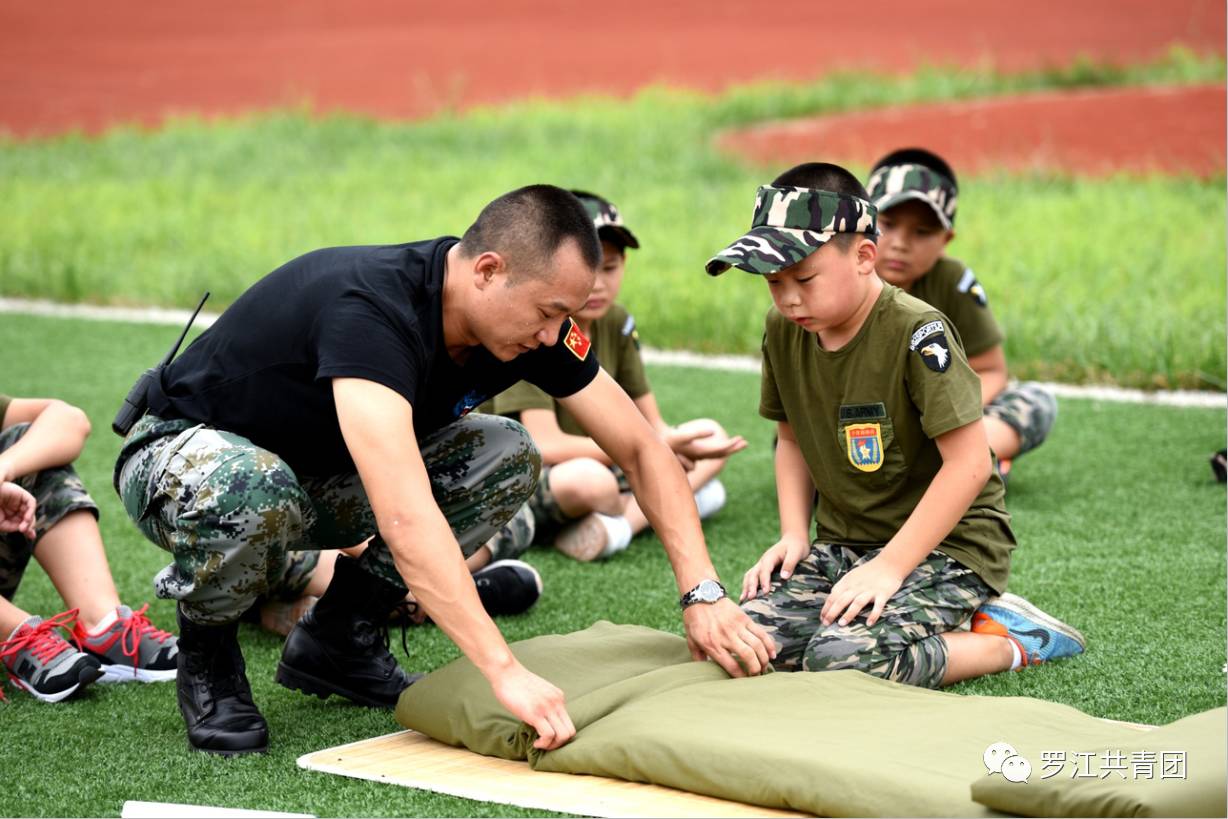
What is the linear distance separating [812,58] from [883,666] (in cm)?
1327

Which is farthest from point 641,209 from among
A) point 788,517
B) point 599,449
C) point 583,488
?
point 788,517

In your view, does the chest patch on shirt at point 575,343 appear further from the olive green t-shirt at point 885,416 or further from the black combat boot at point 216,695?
the black combat boot at point 216,695

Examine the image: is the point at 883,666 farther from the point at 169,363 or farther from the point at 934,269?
the point at 934,269

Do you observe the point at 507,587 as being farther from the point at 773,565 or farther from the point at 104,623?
the point at 104,623

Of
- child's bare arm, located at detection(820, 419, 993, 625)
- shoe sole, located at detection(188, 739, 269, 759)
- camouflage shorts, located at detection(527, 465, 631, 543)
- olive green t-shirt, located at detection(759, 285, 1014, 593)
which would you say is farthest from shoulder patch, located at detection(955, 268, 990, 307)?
shoe sole, located at detection(188, 739, 269, 759)

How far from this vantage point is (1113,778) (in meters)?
2.15

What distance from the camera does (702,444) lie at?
3938 mm

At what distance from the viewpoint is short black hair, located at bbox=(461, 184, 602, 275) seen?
255cm

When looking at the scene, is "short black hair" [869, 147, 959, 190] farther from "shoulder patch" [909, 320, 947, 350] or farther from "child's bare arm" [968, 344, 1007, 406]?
"shoulder patch" [909, 320, 947, 350]

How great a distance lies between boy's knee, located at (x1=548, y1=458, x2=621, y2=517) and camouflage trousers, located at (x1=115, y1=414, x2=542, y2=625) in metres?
1.01

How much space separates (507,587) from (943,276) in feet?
5.70

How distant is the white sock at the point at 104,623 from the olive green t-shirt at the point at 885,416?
152cm

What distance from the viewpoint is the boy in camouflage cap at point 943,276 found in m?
4.34

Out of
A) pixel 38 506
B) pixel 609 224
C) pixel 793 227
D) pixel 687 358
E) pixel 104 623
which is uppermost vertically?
pixel 793 227
